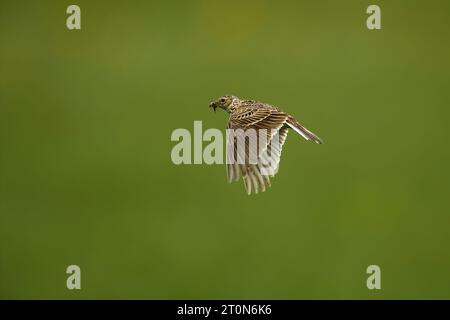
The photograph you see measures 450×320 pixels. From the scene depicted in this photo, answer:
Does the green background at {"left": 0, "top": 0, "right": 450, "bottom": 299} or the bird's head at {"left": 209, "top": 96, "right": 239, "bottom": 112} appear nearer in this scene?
the bird's head at {"left": 209, "top": 96, "right": 239, "bottom": 112}

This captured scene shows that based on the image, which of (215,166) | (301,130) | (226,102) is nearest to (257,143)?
(301,130)

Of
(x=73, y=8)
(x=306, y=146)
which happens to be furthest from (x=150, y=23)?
(x=306, y=146)

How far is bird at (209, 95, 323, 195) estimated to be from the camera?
4.96 metres

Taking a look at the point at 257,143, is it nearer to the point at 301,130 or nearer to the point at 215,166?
the point at 301,130

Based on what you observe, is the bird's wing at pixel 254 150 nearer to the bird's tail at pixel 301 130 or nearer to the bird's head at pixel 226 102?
the bird's tail at pixel 301 130

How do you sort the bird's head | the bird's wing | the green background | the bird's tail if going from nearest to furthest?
the bird's wing, the bird's tail, the bird's head, the green background

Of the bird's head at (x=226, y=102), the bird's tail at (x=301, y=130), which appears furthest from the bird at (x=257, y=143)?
the bird's head at (x=226, y=102)

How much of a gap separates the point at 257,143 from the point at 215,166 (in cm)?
576

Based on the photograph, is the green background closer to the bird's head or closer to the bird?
the bird's head

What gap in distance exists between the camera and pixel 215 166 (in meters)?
10.8

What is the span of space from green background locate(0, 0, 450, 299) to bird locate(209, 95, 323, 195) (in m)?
3.08

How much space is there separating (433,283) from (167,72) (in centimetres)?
540

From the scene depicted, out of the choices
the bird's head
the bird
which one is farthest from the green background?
the bird

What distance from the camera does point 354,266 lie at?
29.8ft
